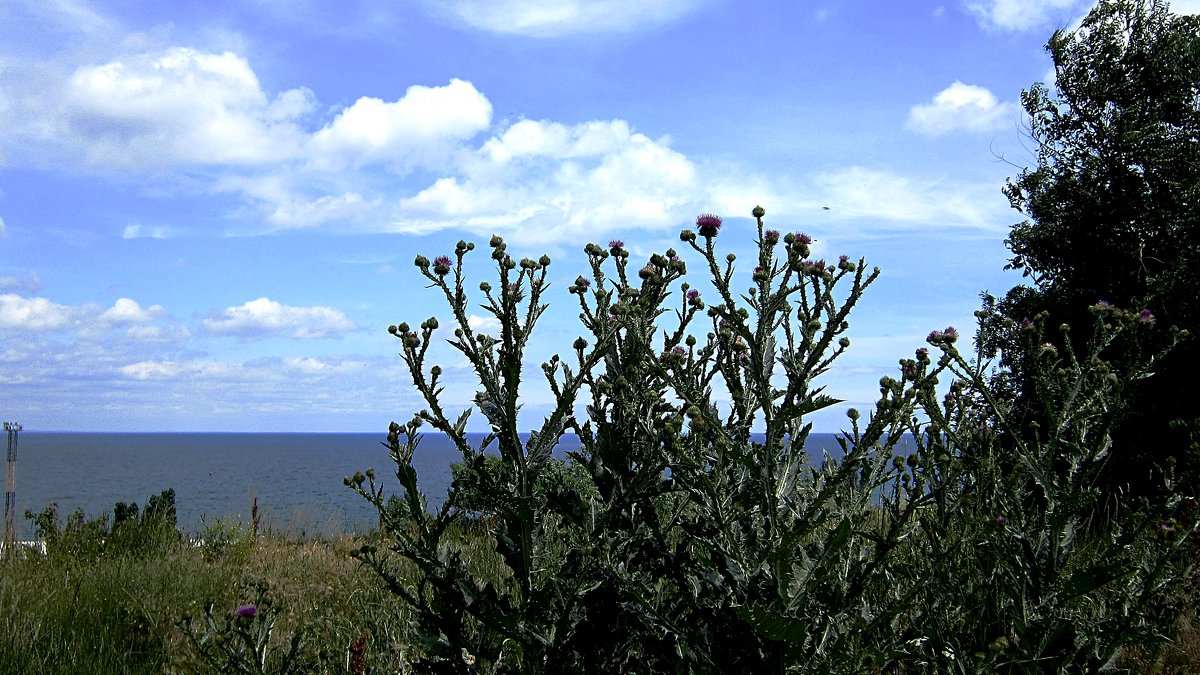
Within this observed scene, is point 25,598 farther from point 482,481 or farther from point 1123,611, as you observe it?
point 1123,611

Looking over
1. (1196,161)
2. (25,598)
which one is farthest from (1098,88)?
(25,598)

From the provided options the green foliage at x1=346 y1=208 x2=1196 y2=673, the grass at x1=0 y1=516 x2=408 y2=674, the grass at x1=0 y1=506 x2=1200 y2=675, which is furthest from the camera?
the grass at x1=0 y1=516 x2=408 y2=674

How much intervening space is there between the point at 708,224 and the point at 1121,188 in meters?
14.4

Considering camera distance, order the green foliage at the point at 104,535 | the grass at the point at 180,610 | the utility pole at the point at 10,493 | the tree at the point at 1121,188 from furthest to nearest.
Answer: the tree at the point at 1121,188
the utility pole at the point at 10,493
the green foliage at the point at 104,535
the grass at the point at 180,610

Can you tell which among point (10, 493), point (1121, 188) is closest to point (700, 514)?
point (10, 493)

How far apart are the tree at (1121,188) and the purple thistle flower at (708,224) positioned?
37.2 ft

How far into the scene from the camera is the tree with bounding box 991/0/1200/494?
1312 centimetres

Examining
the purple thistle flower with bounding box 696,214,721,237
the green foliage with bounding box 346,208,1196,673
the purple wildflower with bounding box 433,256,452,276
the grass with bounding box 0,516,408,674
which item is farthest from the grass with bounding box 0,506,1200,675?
the purple thistle flower with bounding box 696,214,721,237

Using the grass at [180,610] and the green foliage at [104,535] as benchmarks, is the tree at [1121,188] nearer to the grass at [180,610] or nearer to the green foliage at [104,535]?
the grass at [180,610]

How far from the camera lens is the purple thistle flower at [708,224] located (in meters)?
3.25

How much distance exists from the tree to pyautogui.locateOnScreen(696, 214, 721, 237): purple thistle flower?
11.3m

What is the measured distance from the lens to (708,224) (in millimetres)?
3270

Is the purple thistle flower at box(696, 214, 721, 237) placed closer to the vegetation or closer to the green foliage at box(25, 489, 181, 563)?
the vegetation

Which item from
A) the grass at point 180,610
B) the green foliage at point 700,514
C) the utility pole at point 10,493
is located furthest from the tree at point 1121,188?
the utility pole at point 10,493
